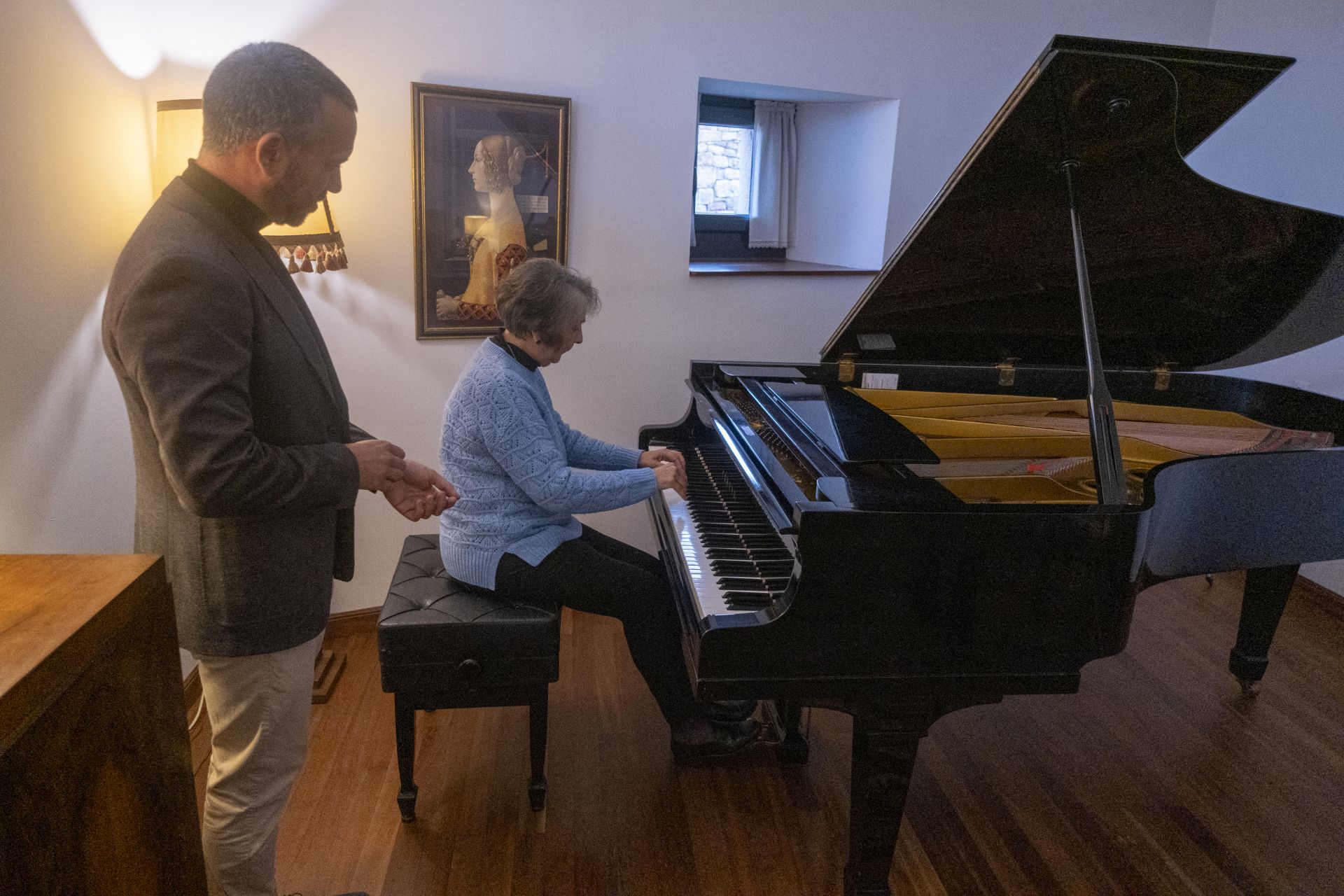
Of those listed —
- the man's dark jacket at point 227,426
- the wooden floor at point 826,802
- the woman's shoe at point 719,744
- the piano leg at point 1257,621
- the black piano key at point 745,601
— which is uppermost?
the man's dark jacket at point 227,426

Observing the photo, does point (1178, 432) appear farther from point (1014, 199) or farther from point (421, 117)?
point (421, 117)

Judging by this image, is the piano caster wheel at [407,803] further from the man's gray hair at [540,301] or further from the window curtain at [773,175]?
the window curtain at [773,175]

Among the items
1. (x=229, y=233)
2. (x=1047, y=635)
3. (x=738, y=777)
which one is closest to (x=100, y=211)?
(x=229, y=233)

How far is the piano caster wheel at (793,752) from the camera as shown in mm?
2232

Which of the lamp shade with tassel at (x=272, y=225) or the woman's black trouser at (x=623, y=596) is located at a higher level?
the lamp shade with tassel at (x=272, y=225)

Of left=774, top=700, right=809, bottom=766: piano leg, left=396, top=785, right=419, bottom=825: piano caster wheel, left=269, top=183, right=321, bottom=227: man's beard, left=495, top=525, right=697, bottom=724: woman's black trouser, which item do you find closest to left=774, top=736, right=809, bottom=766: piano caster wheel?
left=774, top=700, right=809, bottom=766: piano leg

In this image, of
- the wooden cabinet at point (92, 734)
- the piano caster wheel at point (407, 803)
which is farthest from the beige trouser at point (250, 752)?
the piano caster wheel at point (407, 803)

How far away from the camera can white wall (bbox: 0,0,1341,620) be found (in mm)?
1692

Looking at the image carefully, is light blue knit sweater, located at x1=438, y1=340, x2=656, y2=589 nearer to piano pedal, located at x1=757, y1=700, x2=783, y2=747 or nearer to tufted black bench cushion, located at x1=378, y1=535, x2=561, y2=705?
tufted black bench cushion, located at x1=378, y1=535, x2=561, y2=705

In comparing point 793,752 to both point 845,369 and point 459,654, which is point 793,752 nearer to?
point 459,654

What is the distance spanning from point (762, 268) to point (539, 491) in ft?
5.38

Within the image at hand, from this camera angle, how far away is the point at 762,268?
10.3 feet

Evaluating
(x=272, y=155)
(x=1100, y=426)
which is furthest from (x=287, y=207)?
(x=1100, y=426)

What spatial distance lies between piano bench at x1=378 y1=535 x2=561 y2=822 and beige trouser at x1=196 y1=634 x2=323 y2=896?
1.26 feet
